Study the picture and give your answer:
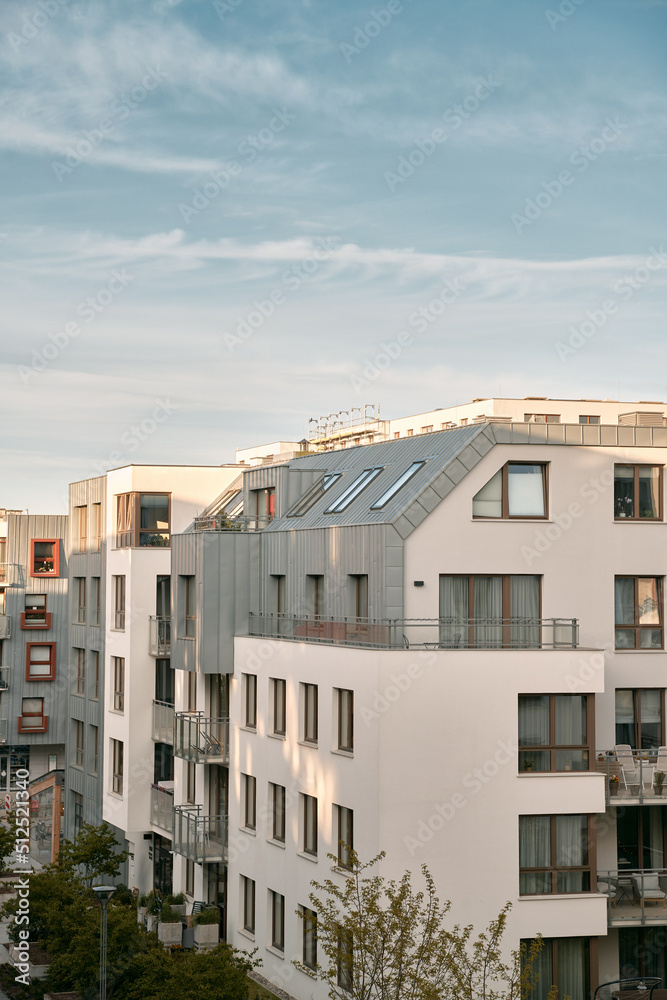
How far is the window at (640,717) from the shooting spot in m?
32.1

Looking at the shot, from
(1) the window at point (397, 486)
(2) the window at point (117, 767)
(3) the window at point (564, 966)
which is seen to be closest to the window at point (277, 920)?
(3) the window at point (564, 966)

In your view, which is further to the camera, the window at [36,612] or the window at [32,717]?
the window at [36,612]

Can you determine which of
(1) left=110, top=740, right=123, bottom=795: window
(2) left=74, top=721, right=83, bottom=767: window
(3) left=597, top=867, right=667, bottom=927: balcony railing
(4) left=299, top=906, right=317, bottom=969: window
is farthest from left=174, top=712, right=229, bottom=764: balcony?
(2) left=74, top=721, right=83, bottom=767: window

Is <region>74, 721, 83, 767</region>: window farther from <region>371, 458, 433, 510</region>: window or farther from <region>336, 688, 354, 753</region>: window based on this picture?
<region>336, 688, 354, 753</region>: window

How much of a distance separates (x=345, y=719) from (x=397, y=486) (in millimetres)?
6169

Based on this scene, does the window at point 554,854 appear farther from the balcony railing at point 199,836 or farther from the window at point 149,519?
the window at point 149,519

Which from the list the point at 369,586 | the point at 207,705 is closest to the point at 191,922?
the point at 207,705

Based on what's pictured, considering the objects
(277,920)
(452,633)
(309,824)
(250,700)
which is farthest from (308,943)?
(452,633)

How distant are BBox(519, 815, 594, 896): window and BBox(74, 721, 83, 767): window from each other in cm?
2946

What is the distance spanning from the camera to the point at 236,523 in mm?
38844

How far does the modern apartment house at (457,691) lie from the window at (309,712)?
7 cm

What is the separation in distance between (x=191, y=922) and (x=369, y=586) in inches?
485

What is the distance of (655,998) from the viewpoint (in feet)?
90.2

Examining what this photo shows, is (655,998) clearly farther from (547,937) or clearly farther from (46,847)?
(46,847)
